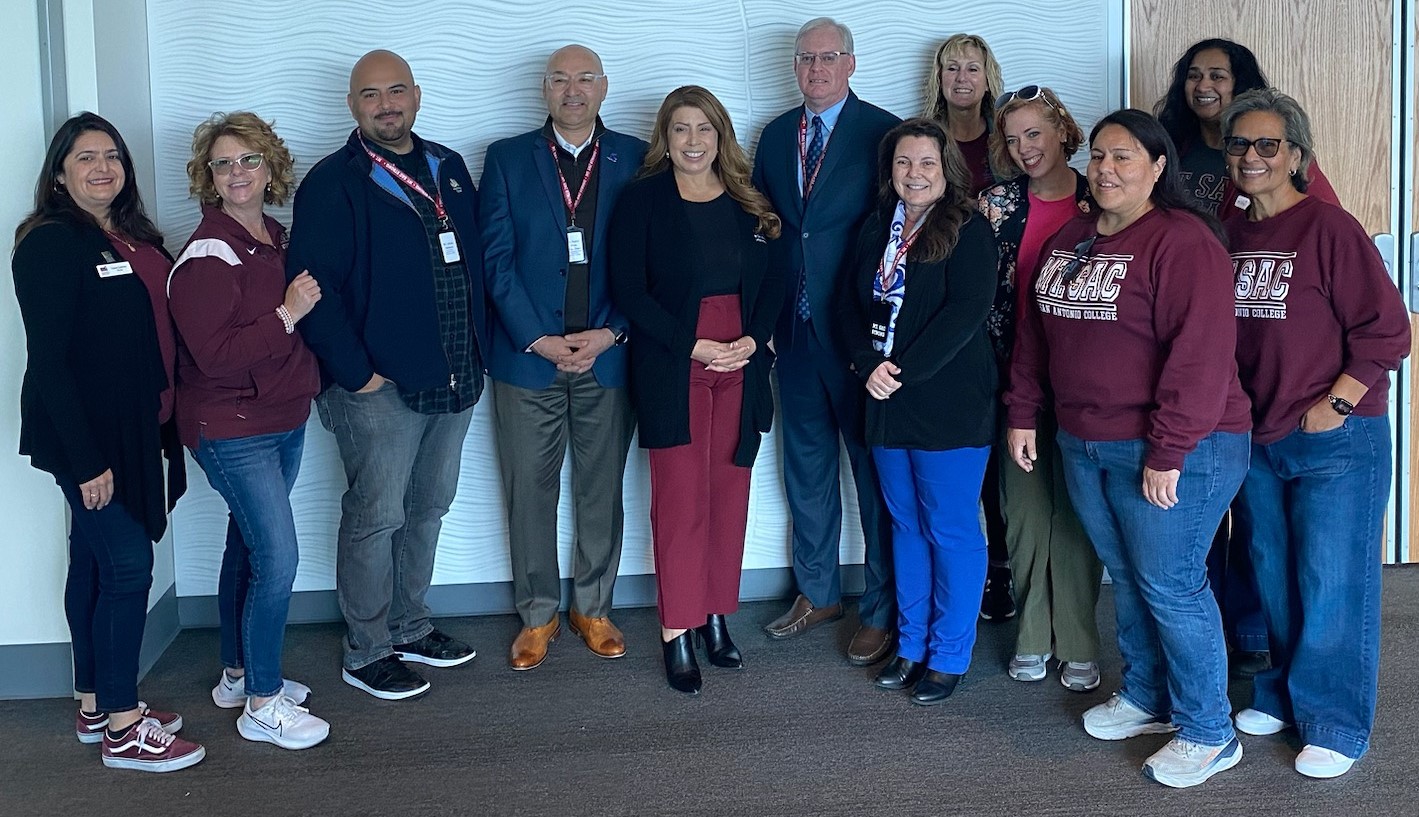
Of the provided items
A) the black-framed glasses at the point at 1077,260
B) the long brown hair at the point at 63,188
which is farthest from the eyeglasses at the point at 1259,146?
the long brown hair at the point at 63,188

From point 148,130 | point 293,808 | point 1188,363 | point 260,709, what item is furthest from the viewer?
point 148,130

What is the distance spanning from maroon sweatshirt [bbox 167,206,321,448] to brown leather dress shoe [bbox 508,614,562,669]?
3.54 feet

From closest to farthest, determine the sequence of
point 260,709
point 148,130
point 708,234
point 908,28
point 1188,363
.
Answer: point 1188,363, point 260,709, point 708,234, point 148,130, point 908,28

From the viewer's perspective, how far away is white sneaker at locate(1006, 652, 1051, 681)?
355 cm

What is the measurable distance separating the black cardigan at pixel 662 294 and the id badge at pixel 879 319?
372 millimetres

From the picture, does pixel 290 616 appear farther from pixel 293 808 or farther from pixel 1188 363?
pixel 1188 363

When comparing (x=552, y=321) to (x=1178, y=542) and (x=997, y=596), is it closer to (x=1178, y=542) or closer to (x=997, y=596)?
(x=997, y=596)

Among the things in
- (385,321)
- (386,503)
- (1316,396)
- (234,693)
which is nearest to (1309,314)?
(1316,396)

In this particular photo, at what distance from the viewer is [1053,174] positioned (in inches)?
132

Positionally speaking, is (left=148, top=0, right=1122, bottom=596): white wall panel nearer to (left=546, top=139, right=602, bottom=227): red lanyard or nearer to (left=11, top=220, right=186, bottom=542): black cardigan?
(left=546, top=139, right=602, bottom=227): red lanyard

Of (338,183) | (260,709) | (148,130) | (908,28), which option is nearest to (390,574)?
(260,709)

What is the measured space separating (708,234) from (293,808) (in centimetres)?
190

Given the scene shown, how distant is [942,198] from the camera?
3299 mm

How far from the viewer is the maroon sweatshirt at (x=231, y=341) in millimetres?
2955
